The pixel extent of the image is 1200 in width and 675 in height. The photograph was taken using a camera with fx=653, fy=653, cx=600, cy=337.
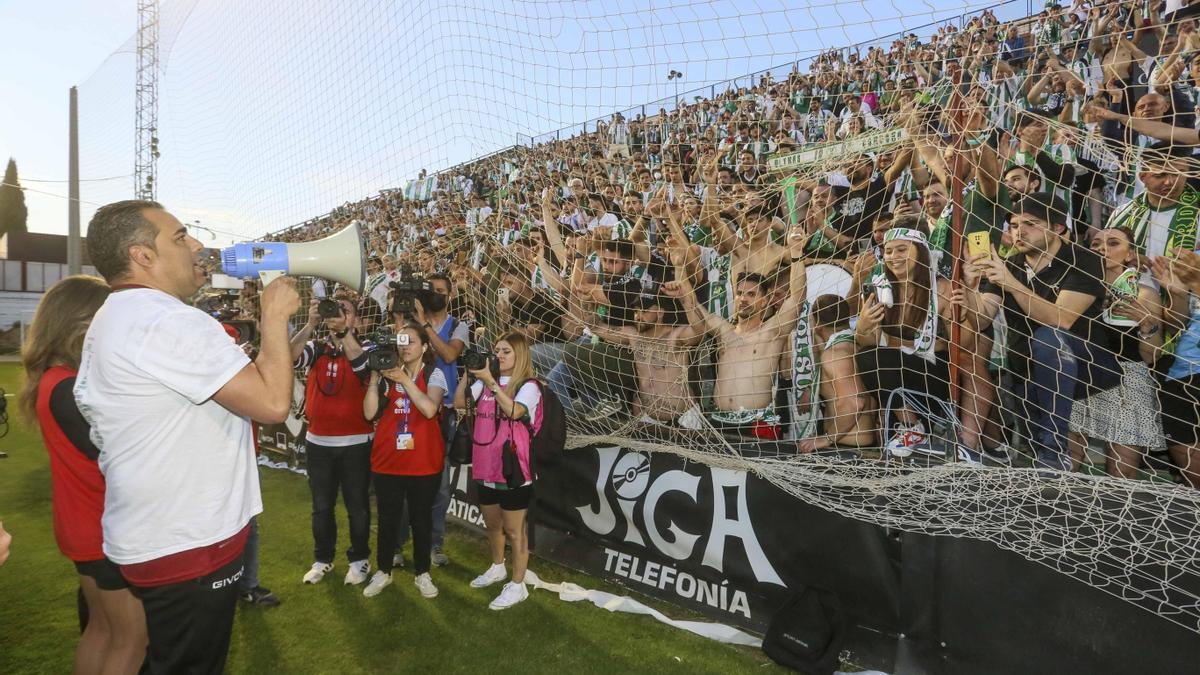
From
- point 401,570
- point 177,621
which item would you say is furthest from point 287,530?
point 177,621

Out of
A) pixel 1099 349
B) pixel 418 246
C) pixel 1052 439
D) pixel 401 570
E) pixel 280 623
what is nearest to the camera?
pixel 1099 349

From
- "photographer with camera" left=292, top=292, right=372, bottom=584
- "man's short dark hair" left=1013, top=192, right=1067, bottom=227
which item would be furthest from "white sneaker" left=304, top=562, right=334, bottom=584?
"man's short dark hair" left=1013, top=192, right=1067, bottom=227

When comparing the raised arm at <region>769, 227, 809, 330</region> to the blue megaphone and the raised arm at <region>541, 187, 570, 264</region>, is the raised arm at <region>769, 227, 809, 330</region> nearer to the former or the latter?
the raised arm at <region>541, 187, 570, 264</region>

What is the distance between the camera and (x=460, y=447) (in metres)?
4.24

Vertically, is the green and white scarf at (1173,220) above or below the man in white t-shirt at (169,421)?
above

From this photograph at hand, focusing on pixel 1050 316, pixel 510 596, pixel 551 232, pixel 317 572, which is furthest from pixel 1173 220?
pixel 317 572

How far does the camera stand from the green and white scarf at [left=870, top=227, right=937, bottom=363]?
3.32 m

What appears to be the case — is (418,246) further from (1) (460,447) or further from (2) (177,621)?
(2) (177,621)

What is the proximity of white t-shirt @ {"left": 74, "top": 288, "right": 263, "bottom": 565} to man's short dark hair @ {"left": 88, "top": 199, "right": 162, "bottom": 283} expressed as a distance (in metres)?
0.16

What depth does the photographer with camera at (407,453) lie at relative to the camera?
4105 mm

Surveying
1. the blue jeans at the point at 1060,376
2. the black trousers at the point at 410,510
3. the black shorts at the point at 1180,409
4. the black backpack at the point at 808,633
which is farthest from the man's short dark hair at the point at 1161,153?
the black trousers at the point at 410,510

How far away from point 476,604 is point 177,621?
2.42 m

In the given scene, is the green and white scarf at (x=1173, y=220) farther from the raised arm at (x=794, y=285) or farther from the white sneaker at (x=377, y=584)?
the white sneaker at (x=377, y=584)

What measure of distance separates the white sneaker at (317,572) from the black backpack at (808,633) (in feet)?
9.49
